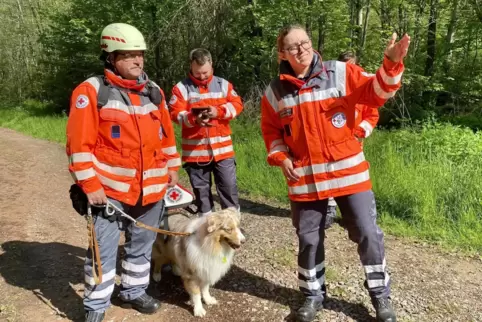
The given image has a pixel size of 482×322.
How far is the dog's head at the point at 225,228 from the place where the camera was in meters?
3.60

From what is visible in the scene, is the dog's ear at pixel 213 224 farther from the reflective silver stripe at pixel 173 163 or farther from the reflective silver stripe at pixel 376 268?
the reflective silver stripe at pixel 376 268

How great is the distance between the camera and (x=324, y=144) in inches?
124

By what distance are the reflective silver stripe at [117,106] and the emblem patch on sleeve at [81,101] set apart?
0.46ft

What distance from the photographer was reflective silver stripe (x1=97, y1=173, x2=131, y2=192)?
10.7ft

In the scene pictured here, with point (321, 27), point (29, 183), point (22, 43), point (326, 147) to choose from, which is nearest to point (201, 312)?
point (326, 147)

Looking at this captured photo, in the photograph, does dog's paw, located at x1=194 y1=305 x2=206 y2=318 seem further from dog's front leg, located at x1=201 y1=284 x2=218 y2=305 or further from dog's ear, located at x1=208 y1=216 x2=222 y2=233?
dog's ear, located at x1=208 y1=216 x2=222 y2=233

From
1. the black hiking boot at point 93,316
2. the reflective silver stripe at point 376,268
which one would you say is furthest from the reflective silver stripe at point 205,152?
the reflective silver stripe at point 376,268

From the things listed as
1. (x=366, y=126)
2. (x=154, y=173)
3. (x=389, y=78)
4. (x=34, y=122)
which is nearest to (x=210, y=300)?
(x=154, y=173)

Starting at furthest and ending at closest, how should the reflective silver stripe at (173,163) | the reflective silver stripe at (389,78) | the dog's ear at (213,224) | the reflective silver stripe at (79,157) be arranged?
1. the reflective silver stripe at (173,163)
2. the dog's ear at (213,224)
3. the reflective silver stripe at (79,157)
4. the reflective silver stripe at (389,78)

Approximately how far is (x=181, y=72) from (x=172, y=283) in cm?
1430

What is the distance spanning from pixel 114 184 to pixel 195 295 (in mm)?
1375

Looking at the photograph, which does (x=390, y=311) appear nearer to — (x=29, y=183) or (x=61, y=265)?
(x=61, y=265)

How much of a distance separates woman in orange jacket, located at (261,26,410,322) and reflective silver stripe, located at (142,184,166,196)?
3.61 ft

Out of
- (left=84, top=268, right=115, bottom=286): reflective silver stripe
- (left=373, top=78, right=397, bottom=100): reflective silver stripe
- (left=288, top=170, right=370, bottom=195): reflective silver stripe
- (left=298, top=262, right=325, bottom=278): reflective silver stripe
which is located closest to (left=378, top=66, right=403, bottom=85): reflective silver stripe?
(left=373, top=78, right=397, bottom=100): reflective silver stripe
